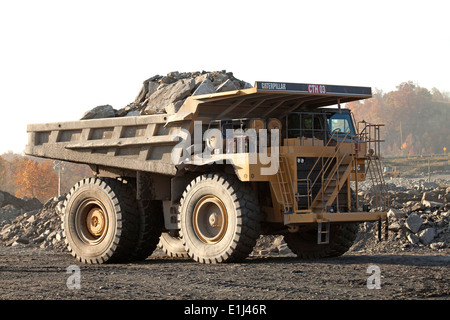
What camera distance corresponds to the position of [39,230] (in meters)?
22.0

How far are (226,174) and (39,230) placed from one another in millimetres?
11710

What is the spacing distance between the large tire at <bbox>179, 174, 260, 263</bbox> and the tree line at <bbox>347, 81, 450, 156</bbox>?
103674 mm

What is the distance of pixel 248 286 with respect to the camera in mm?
9016

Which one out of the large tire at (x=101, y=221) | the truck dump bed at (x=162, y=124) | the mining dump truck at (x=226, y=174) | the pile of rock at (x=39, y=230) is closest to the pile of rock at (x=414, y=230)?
the mining dump truck at (x=226, y=174)

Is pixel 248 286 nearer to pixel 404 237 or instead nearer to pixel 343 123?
pixel 343 123

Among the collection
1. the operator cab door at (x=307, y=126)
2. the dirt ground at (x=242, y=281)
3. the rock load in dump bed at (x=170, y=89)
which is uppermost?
the rock load in dump bed at (x=170, y=89)

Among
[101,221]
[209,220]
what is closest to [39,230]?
[101,221]

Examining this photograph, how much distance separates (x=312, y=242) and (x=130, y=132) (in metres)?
4.03

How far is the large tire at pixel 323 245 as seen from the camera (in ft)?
43.4

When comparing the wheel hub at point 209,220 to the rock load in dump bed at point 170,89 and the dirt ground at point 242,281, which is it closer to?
the dirt ground at point 242,281

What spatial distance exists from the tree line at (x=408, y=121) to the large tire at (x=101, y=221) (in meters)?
103

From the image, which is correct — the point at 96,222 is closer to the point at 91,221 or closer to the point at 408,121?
the point at 91,221
